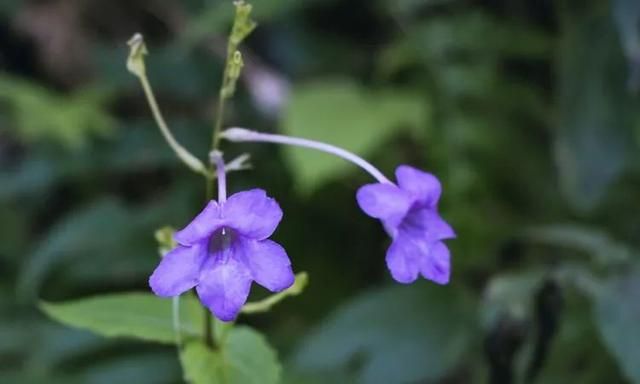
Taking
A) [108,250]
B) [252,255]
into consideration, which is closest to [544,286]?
[252,255]

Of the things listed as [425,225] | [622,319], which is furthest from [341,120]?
[425,225]

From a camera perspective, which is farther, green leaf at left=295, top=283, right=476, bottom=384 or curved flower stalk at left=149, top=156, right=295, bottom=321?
green leaf at left=295, top=283, right=476, bottom=384

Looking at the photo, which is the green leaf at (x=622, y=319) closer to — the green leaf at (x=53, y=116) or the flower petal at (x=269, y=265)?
the flower petal at (x=269, y=265)

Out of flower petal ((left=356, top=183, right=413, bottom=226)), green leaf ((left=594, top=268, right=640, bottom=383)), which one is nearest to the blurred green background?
Answer: green leaf ((left=594, top=268, right=640, bottom=383))

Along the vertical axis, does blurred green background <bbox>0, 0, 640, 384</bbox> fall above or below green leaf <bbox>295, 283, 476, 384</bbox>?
above

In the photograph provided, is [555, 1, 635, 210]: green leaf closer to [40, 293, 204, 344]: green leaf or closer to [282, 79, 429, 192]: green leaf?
[282, 79, 429, 192]: green leaf

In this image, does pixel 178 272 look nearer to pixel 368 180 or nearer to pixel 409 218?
pixel 409 218
